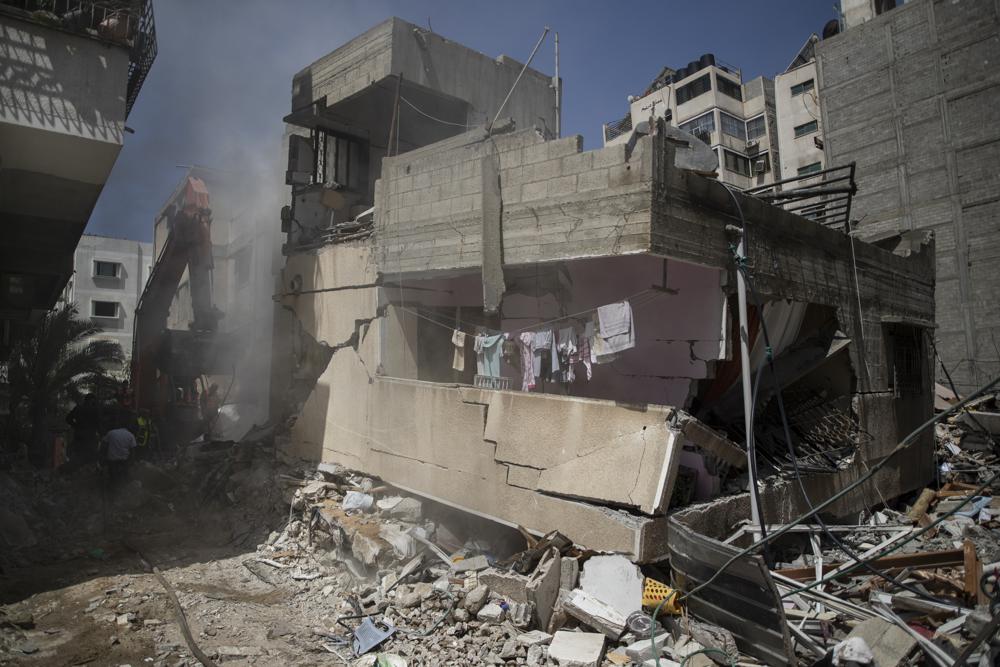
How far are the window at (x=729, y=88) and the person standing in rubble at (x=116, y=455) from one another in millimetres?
37243

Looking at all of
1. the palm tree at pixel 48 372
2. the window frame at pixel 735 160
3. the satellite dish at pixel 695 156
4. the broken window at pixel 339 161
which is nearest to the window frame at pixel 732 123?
the window frame at pixel 735 160

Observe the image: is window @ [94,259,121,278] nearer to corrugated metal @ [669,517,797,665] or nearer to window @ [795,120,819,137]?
corrugated metal @ [669,517,797,665]

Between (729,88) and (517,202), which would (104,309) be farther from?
(729,88)

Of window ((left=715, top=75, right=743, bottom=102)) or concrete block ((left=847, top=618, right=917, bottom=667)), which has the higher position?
window ((left=715, top=75, right=743, bottom=102))

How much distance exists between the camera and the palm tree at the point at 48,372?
14.3 meters

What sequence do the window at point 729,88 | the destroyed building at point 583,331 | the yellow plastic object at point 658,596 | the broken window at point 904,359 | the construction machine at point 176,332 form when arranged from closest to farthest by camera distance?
the yellow plastic object at point 658,596, the destroyed building at point 583,331, the broken window at point 904,359, the construction machine at point 176,332, the window at point 729,88

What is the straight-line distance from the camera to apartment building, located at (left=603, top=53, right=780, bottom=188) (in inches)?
1375

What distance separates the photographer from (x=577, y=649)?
197 inches

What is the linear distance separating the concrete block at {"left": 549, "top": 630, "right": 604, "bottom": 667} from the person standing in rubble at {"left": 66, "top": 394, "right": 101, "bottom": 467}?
36.8 feet

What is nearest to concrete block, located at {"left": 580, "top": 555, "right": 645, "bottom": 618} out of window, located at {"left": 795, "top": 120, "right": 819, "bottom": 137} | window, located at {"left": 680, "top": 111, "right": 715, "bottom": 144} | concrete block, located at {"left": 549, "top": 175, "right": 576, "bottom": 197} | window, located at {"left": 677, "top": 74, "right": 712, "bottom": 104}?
concrete block, located at {"left": 549, "top": 175, "right": 576, "bottom": 197}

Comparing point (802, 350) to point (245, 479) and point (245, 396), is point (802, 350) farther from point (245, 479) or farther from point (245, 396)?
point (245, 396)

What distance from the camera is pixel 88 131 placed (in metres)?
8.05

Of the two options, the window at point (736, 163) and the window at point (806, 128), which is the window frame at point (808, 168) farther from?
the window at point (736, 163)

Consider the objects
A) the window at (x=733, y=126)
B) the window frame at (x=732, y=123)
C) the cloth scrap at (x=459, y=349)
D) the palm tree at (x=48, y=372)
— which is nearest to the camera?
the cloth scrap at (x=459, y=349)
